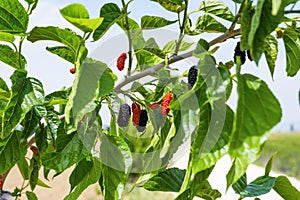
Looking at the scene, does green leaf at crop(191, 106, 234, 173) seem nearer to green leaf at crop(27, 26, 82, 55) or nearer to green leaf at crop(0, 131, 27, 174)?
green leaf at crop(27, 26, 82, 55)

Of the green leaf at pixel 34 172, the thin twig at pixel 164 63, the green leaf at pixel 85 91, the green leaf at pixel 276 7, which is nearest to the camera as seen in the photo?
the green leaf at pixel 276 7

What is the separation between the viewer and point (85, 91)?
48cm

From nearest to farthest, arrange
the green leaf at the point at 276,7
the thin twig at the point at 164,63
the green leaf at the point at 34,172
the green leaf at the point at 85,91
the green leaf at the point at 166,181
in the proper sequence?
the green leaf at the point at 276,7, the green leaf at the point at 85,91, the thin twig at the point at 164,63, the green leaf at the point at 166,181, the green leaf at the point at 34,172

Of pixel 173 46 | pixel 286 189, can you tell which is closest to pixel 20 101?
pixel 173 46

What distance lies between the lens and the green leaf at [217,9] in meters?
0.66

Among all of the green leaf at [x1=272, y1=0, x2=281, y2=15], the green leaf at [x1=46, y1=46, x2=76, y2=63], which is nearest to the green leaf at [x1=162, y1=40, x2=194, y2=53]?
the green leaf at [x1=46, y1=46, x2=76, y2=63]

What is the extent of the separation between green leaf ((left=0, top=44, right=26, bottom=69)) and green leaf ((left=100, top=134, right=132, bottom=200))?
19cm

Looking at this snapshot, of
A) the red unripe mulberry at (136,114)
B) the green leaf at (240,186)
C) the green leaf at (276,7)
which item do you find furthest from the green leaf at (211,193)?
the green leaf at (276,7)

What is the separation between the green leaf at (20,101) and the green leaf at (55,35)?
0.19ft

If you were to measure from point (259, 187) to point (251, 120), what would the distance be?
1.09 feet

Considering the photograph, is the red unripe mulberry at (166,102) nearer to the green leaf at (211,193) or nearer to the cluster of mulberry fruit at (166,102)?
the cluster of mulberry fruit at (166,102)

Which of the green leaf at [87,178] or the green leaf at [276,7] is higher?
the green leaf at [276,7]

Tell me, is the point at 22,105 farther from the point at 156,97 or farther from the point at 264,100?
the point at 264,100

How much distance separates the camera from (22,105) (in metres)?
0.59
